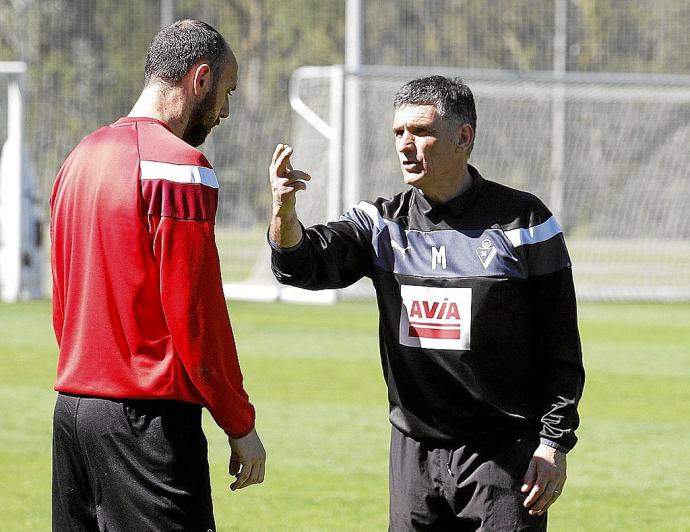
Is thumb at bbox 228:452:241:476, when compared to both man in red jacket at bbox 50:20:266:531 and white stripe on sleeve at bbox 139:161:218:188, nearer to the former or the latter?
man in red jacket at bbox 50:20:266:531

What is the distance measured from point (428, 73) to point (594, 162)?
140 inches

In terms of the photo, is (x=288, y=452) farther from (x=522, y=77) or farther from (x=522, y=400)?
(x=522, y=77)

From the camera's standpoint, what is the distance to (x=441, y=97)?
13.3 feet

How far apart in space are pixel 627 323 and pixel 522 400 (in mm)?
13742

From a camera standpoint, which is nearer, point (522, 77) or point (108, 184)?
point (108, 184)

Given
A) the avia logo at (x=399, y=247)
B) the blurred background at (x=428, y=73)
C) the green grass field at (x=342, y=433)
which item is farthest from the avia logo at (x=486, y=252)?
the blurred background at (x=428, y=73)

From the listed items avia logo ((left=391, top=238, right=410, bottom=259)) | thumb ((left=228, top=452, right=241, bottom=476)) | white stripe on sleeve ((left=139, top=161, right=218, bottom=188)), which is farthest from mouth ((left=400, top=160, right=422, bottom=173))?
thumb ((left=228, top=452, right=241, bottom=476))

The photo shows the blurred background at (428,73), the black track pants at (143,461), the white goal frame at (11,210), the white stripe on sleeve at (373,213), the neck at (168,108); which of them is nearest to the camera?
the black track pants at (143,461)

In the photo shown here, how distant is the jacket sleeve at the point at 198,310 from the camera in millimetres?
3408

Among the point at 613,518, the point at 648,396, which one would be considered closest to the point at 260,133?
the point at 648,396

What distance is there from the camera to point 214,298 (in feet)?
11.5

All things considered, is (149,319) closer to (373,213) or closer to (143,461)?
(143,461)

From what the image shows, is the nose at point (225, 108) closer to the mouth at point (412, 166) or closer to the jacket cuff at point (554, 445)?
the mouth at point (412, 166)

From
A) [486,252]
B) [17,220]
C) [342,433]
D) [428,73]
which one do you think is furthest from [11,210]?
[486,252]
